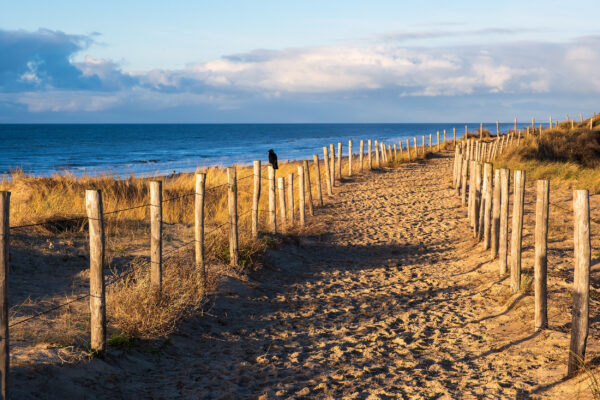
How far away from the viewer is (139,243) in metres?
9.59

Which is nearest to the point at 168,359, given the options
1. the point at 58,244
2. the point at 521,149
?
the point at 58,244

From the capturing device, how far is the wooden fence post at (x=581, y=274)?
178 inches

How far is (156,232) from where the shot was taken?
6172mm

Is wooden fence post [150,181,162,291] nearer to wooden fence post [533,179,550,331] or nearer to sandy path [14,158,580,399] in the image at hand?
sandy path [14,158,580,399]

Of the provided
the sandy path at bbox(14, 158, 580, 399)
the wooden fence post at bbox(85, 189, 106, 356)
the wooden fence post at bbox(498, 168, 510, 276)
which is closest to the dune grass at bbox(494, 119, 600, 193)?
the sandy path at bbox(14, 158, 580, 399)

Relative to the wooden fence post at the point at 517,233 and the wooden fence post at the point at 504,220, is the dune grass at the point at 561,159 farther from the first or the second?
the wooden fence post at the point at 517,233

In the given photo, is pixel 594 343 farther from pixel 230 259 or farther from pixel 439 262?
pixel 230 259

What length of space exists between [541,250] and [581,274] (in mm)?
1021

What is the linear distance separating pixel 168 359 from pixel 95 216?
1721 millimetres

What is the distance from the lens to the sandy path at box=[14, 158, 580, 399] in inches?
189

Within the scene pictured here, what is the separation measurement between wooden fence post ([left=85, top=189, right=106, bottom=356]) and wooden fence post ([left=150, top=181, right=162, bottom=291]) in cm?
132

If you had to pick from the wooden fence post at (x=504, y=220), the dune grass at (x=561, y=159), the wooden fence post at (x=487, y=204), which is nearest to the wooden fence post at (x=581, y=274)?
the wooden fence post at (x=504, y=220)

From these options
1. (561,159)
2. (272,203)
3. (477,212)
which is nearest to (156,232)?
(272,203)

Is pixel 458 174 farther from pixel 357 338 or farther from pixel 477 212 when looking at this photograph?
pixel 357 338
